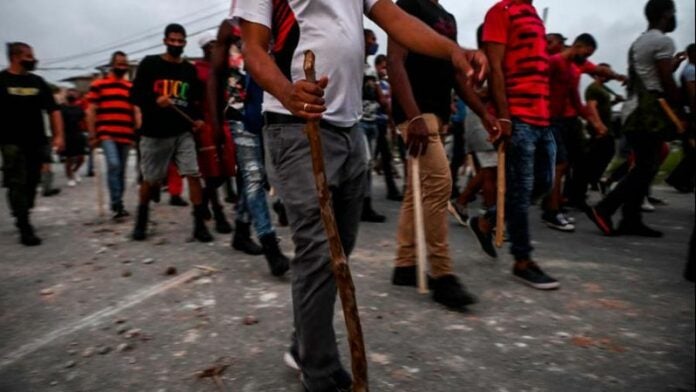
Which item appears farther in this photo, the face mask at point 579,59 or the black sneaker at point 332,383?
the face mask at point 579,59

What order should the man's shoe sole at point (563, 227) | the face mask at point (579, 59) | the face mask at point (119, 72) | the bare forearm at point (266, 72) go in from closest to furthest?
the bare forearm at point (266, 72) → the man's shoe sole at point (563, 227) → the face mask at point (579, 59) → the face mask at point (119, 72)

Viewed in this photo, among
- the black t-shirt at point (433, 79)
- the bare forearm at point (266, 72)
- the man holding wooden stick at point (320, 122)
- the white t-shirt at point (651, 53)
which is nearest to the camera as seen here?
the bare forearm at point (266, 72)

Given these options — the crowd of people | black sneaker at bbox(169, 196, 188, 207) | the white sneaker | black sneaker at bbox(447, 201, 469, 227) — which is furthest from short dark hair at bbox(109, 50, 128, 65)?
the white sneaker

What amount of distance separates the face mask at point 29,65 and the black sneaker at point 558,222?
603cm

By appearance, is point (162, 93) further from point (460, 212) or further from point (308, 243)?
point (308, 243)

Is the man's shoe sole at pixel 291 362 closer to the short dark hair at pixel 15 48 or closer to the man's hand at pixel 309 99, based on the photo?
the man's hand at pixel 309 99

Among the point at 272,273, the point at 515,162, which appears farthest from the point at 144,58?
the point at 515,162

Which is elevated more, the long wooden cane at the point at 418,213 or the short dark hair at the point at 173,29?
the short dark hair at the point at 173,29

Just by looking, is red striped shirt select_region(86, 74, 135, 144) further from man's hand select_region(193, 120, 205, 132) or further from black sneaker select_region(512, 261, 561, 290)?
black sneaker select_region(512, 261, 561, 290)

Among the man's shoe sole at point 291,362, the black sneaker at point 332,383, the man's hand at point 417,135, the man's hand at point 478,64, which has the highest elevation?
the man's hand at point 478,64

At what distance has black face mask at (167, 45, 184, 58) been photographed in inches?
210

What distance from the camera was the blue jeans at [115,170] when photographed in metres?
7.03

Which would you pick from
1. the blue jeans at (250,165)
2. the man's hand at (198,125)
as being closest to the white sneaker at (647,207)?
the blue jeans at (250,165)

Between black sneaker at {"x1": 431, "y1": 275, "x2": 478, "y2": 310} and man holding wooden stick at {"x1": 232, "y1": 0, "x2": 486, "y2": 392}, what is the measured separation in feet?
4.37
